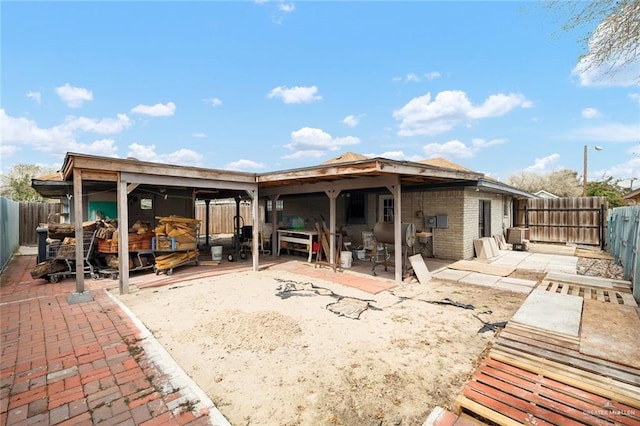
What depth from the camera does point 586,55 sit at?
3.15 metres

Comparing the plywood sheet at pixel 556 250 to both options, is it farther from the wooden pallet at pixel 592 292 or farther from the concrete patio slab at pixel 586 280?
the wooden pallet at pixel 592 292

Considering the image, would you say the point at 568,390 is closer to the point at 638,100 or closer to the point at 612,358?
the point at 612,358

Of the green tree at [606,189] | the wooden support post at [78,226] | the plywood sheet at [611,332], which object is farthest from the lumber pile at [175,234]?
the green tree at [606,189]

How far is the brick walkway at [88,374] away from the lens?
228 centimetres

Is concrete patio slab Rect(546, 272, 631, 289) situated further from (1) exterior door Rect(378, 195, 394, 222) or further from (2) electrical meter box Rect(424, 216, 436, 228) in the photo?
(1) exterior door Rect(378, 195, 394, 222)

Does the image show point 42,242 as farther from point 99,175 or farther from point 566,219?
point 566,219

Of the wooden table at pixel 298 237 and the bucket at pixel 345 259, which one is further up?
the wooden table at pixel 298 237

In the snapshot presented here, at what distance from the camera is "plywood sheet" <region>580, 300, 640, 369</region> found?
319cm

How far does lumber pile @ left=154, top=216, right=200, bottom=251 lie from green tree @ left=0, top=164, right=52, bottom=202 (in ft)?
81.8

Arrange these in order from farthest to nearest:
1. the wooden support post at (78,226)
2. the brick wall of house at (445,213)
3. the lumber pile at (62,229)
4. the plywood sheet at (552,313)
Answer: the brick wall of house at (445,213) → the lumber pile at (62,229) → the wooden support post at (78,226) → the plywood sheet at (552,313)

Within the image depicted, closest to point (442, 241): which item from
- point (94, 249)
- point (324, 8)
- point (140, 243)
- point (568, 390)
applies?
point (568, 390)

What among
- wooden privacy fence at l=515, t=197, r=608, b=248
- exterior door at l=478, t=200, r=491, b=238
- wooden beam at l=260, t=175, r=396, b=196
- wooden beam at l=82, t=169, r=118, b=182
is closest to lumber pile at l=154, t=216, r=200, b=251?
wooden beam at l=82, t=169, r=118, b=182

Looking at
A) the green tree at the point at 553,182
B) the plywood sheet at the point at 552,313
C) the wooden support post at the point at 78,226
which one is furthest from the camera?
the green tree at the point at 553,182

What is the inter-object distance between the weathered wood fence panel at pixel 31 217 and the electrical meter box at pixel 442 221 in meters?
16.9
